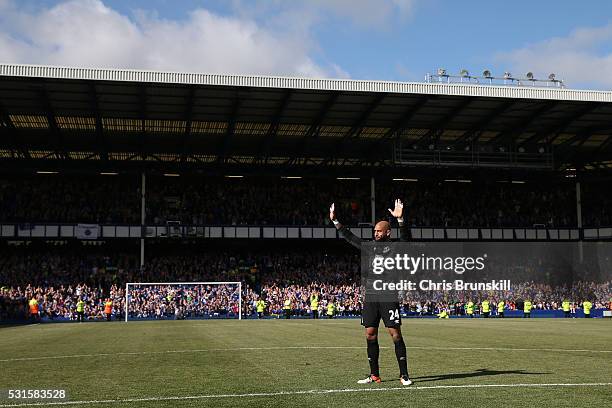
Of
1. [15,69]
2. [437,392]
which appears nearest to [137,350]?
[437,392]

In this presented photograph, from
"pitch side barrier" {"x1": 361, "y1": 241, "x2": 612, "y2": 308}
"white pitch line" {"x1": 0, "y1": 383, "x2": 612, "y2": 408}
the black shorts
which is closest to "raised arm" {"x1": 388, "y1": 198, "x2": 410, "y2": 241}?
the black shorts

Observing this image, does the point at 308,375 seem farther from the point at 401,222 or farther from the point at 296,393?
the point at 401,222

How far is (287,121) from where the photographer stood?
1810 inches

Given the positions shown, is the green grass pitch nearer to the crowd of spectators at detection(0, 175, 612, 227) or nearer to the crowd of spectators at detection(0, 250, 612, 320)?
the crowd of spectators at detection(0, 250, 612, 320)

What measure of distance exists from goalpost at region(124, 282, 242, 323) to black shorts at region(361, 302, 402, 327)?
35352 millimetres

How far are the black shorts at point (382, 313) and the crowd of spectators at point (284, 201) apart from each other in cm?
4416

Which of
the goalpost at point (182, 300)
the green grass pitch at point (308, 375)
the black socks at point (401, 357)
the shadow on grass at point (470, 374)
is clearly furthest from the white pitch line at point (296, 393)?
the goalpost at point (182, 300)

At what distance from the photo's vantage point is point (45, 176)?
178 ft

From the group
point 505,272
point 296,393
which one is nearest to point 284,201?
point 505,272

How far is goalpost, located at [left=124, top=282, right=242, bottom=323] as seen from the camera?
44.4 m

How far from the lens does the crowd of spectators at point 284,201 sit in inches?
2068

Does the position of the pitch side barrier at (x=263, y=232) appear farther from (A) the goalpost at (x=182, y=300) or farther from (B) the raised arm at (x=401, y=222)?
(B) the raised arm at (x=401, y=222)

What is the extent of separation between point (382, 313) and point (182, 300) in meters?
37.0

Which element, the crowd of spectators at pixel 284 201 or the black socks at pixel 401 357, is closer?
the black socks at pixel 401 357
